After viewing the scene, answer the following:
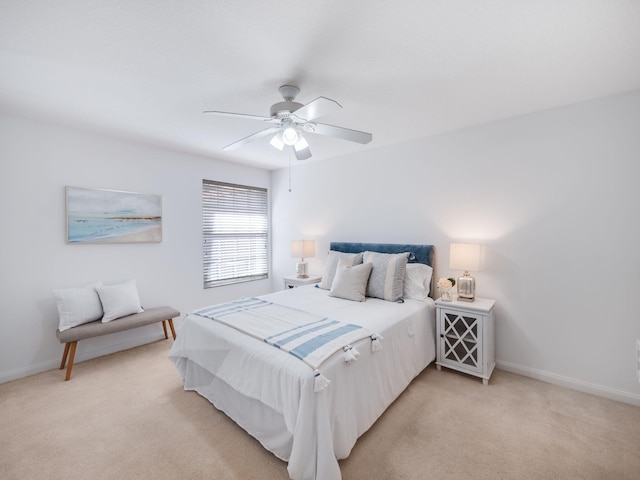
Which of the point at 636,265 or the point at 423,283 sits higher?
the point at 636,265

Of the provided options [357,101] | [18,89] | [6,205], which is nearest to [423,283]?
[357,101]

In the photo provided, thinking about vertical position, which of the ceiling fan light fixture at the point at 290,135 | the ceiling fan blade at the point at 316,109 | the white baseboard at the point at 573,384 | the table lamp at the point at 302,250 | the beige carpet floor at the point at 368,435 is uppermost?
the ceiling fan blade at the point at 316,109

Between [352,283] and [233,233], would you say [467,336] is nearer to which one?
[352,283]

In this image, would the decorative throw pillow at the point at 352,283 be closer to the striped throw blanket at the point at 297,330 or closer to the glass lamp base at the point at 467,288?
the striped throw blanket at the point at 297,330

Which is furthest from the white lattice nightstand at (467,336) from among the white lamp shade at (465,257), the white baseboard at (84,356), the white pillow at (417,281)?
the white baseboard at (84,356)

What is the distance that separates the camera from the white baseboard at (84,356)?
2748 mm

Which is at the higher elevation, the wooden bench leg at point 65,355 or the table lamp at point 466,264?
the table lamp at point 466,264

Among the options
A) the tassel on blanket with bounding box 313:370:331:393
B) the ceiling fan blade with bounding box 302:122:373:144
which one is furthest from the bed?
the ceiling fan blade with bounding box 302:122:373:144

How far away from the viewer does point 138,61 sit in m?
1.86

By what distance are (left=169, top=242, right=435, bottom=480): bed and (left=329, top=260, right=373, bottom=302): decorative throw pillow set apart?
0.02 metres

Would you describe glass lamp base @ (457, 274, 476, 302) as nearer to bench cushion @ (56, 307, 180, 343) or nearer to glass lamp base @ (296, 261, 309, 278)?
glass lamp base @ (296, 261, 309, 278)

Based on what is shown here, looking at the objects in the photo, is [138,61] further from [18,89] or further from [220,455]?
[220,455]

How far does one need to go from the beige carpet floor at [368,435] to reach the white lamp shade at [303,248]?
7.46 feet

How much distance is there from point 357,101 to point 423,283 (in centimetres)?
198
